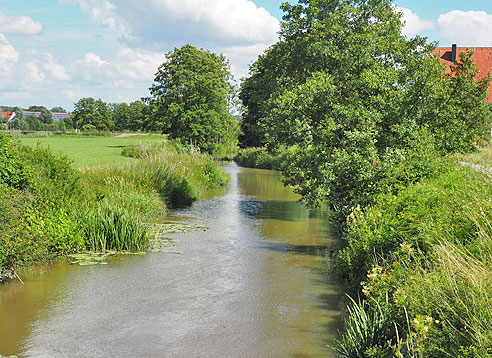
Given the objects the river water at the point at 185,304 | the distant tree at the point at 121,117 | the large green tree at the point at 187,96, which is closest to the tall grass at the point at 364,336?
the river water at the point at 185,304

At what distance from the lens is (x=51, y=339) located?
24.5ft

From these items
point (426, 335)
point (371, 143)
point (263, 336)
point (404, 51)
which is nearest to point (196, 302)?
point (263, 336)

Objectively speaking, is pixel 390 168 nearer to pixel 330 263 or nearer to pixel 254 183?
pixel 330 263

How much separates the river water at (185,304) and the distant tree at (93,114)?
119 m

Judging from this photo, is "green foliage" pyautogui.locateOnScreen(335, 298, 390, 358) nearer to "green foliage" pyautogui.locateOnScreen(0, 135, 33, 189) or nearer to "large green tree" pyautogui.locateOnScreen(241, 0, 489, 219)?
"large green tree" pyautogui.locateOnScreen(241, 0, 489, 219)

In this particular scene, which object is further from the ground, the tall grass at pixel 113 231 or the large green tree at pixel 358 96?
the large green tree at pixel 358 96

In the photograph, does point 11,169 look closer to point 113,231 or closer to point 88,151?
point 113,231

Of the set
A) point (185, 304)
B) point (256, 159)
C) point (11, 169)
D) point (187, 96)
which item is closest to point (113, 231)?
point (11, 169)

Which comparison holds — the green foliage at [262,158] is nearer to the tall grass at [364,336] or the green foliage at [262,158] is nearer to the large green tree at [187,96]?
the large green tree at [187,96]

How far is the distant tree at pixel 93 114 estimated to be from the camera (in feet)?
418

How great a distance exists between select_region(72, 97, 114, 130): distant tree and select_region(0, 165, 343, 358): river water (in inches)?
4684

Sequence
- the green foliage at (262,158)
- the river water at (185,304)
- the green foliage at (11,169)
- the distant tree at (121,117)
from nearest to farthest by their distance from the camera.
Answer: the river water at (185,304) → the green foliage at (11,169) → the green foliage at (262,158) → the distant tree at (121,117)

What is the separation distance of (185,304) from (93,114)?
125m

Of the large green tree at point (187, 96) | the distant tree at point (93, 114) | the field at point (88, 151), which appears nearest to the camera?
the field at point (88, 151)
